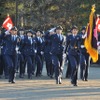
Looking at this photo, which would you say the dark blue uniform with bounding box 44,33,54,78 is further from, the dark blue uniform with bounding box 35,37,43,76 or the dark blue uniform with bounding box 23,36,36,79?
the dark blue uniform with bounding box 23,36,36,79

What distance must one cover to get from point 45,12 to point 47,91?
25.8m

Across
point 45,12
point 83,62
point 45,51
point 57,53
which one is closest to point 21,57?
point 45,51

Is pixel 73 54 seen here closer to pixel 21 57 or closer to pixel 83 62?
pixel 83 62

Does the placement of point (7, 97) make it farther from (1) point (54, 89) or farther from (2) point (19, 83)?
(2) point (19, 83)

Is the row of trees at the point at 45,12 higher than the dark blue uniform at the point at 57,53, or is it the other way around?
the row of trees at the point at 45,12

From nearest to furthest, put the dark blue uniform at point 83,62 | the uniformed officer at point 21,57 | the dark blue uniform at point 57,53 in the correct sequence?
the dark blue uniform at point 57,53 < the dark blue uniform at point 83,62 < the uniformed officer at point 21,57

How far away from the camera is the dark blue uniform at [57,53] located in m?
15.1

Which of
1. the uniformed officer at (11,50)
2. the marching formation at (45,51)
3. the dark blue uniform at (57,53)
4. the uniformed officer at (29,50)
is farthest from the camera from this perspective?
the uniformed officer at (29,50)

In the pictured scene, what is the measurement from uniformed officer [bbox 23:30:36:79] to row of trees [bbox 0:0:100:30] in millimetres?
19105

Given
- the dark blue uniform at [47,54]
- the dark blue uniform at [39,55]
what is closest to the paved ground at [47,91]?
the dark blue uniform at [47,54]

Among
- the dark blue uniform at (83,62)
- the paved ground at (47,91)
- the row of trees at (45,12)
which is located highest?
the row of trees at (45,12)

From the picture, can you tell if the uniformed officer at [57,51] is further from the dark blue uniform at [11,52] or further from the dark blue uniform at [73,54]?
the dark blue uniform at [11,52]

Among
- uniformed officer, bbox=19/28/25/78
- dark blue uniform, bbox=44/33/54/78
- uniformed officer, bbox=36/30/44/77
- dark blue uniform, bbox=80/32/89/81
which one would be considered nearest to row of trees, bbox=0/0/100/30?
dark blue uniform, bbox=44/33/54/78

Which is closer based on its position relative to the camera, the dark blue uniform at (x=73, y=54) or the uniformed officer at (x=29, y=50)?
the dark blue uniform at (x=73, y=54)
